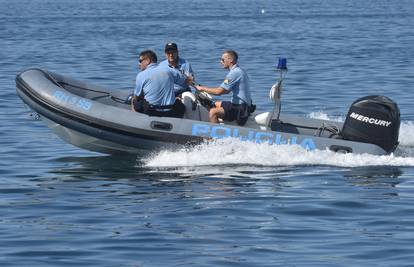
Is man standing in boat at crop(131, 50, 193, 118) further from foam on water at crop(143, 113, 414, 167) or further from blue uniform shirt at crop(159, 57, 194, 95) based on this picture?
foam on water at crop(143, 113, 414, 167)

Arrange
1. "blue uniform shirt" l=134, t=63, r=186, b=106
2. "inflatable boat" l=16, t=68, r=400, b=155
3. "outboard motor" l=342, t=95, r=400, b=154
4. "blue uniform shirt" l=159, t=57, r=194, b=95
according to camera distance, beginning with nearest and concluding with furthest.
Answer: "outboard motor" l=342, t=95, r=400, b=154 → "inflatable boat" l=16, t=68, r=400, b=155 → "blue uniform shirt" l=134, t=63, r=186, b=106 → "blue uniform shirt" l=159, t=57, r=194, b=95

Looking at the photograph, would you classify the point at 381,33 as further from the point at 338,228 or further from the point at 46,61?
the point at 338,228

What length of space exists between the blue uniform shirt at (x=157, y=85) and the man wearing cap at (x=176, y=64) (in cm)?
26

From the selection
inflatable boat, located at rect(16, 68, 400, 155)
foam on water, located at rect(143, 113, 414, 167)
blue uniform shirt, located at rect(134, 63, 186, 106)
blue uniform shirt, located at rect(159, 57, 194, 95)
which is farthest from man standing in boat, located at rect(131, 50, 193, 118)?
foam on water, located at rect(143, 113, 414, 167)

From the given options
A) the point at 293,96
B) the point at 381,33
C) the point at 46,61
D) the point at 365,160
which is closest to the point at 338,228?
the point at 365,160

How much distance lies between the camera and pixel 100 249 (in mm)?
9070

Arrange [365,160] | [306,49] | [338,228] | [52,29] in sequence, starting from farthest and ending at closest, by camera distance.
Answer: [52,29]
[306,49]
[365,160]
[338,228]

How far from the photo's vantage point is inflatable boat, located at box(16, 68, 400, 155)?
41.7 ft

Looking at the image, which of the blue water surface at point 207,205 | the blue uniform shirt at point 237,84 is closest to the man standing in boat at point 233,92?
the blue uniform shirt at point 237,84

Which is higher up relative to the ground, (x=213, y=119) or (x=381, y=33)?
(x=213, y=119)

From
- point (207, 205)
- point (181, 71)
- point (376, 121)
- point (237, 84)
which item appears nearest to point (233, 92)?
point (237, 84)

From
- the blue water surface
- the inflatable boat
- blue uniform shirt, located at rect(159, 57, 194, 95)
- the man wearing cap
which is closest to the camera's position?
the blue water surface

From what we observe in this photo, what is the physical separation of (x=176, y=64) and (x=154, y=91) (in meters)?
0.78

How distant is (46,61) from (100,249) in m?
20.1
